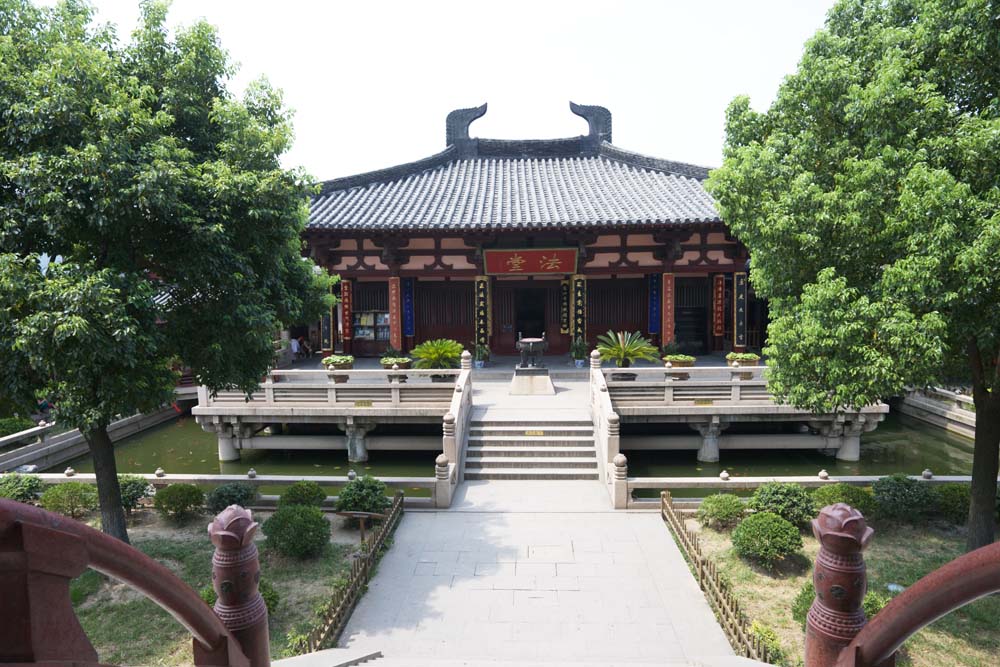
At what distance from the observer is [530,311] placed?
21.5m

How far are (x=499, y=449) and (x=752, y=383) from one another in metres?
6.58

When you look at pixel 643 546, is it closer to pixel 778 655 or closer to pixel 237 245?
pixel 778 655

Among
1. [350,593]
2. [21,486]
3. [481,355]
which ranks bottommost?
[350,593]

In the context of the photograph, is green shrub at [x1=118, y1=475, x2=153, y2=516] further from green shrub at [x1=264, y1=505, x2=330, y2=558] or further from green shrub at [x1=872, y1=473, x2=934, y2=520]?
green shrub at [x1=872, y1=473, x2=934, y2=520]

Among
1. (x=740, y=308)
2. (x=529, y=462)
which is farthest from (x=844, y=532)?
(x=740, y=308)

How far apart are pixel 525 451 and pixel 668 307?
9.29 m

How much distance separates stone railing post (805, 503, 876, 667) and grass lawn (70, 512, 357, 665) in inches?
229

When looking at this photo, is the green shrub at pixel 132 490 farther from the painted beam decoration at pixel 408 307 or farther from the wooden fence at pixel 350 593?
the painted beam decoration at pixel 408 307

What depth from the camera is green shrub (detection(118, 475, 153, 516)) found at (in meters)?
10.0

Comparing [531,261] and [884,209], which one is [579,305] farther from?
[884,209]

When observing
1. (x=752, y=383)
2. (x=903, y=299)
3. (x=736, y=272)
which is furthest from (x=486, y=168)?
(x=903, y=299)

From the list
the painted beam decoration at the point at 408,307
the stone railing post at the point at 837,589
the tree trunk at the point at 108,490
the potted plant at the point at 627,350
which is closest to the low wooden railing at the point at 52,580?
the stone railing post at the point at 837,589

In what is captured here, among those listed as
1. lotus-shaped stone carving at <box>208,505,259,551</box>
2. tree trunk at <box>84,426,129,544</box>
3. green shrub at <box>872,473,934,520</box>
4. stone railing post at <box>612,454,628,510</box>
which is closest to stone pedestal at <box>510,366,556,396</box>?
stone railing post at <box>612,454,628,510</box>

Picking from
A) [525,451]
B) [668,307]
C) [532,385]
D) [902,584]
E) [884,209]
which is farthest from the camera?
[668,307]
